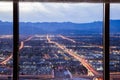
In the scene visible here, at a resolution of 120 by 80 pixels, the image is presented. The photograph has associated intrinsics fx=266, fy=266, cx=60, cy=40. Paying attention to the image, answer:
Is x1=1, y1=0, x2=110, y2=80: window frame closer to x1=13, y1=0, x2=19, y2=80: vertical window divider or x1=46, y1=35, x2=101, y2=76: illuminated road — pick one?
x1=13, y1=0, x2=19, y2=80: vertical window divider

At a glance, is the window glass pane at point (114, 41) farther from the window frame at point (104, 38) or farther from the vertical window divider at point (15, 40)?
the vertical window divider at point (15, 40)

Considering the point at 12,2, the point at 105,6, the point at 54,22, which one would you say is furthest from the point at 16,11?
the point at 105,6

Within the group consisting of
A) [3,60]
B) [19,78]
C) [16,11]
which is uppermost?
[16,11]

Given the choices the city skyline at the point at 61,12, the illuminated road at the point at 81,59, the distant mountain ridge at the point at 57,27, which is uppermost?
the city skyline at the point at 61,12

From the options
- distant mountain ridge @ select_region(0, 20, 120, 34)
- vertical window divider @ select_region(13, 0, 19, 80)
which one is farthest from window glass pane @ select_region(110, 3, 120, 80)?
vertical window divider @ select_region(13, 0, 19, 80)

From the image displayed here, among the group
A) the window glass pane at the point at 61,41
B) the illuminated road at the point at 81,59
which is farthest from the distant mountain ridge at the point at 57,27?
the illuminated road at the point at 81,59

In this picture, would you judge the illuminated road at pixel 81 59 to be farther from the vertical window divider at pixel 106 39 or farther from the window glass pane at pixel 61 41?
the vertical window divider at pixel 106 39

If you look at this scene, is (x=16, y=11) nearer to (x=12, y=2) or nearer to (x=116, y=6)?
(x=12, y=2)

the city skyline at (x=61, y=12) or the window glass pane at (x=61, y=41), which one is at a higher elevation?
the city skyline at (x=61, y=12)

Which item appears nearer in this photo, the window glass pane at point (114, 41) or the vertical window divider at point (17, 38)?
the vertical window divider at point (17, 38)
